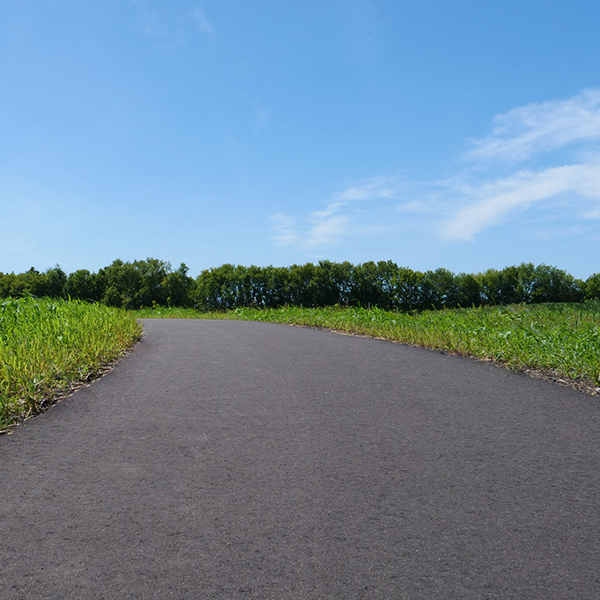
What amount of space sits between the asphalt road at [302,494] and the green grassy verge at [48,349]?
0.32 m

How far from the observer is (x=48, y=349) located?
579 cm

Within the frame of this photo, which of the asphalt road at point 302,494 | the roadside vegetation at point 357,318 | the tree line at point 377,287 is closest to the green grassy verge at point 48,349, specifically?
the roadside vegetation at point 357,318

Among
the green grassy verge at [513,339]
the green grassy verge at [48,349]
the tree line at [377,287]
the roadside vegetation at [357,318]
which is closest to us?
the green grassy verge at [48,349]

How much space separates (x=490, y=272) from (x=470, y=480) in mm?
24418

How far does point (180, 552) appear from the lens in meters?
2.35

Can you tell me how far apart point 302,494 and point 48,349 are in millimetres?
4368

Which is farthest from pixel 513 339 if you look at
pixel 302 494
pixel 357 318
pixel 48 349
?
pixel 48 349

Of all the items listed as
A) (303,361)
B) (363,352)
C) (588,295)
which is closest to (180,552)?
(303,361)

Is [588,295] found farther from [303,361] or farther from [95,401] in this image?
[95,401]

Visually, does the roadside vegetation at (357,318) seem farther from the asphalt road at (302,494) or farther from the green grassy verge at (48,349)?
the asphalt road at (302,494)

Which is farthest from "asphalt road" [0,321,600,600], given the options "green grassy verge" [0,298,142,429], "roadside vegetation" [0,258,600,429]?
"roadside vegetation" [0,258,600,429]

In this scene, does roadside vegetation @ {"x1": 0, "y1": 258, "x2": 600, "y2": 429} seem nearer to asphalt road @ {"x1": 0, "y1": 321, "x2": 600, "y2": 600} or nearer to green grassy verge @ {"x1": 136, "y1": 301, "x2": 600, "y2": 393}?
green grassy verge @ {"x1": 136, "y1": 301, "x2": 600, "y2": 393}

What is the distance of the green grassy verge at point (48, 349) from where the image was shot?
4.61m

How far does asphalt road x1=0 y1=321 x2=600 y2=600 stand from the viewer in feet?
7.16
